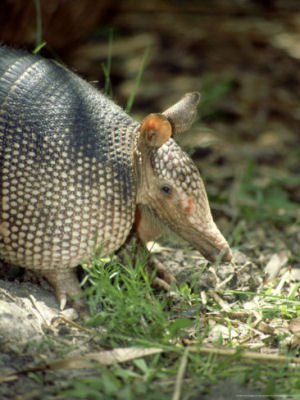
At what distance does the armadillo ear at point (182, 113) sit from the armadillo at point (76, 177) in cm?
2

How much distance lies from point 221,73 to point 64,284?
16.9 feet

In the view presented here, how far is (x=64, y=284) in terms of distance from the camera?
137 inches

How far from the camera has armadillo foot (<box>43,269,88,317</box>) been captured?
340 centimetres

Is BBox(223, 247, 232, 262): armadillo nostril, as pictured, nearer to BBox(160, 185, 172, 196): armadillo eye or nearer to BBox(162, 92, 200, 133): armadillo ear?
BBox(160, 185, 172, 196): armadillo eye

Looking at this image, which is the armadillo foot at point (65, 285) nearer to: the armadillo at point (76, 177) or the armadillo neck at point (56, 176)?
the armadillo at point (76, 177)

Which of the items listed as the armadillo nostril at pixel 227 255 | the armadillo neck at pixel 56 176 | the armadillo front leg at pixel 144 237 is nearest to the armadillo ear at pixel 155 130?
the armadillo neck at pixel 56 176

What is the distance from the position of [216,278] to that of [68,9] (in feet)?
12.8

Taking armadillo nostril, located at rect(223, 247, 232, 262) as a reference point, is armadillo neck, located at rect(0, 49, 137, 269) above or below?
above

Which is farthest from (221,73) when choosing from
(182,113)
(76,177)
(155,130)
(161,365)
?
(161,365)

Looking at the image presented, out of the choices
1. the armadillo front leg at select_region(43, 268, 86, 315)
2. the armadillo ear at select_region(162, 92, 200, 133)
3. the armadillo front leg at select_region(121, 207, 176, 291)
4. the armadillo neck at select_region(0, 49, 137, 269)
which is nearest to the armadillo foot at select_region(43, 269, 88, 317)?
the armadillo front leg at select_region(43, 268, 86, 315)

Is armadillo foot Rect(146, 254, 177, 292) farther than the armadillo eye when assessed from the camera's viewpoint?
Yes

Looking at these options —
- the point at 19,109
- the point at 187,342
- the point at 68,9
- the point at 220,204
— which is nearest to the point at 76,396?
the point at 187,342

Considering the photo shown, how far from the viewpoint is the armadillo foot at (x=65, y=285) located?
3404mm

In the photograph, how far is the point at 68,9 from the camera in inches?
249
